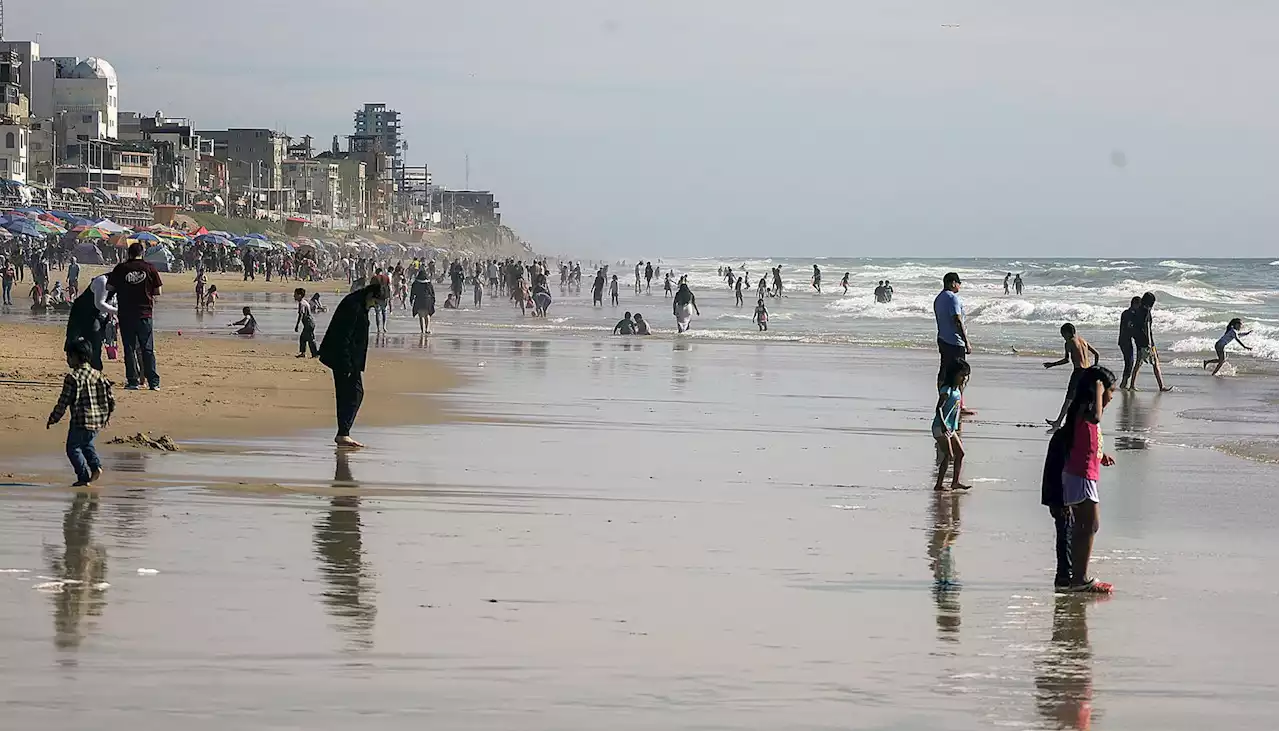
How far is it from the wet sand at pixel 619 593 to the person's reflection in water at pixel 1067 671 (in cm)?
2

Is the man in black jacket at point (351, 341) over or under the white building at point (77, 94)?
under

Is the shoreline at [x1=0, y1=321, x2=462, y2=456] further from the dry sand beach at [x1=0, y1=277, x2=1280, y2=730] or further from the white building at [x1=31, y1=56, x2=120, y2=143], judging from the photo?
the white building at [x1=31, y1=56, x2=120, y2=143]

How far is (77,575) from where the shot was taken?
7.69 m

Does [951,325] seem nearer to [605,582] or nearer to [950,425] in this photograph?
[950,425]

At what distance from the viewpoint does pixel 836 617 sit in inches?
297

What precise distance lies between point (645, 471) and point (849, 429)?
4.96 metres

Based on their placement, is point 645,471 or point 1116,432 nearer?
point 645,471

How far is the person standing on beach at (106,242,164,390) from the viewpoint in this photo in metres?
17.7

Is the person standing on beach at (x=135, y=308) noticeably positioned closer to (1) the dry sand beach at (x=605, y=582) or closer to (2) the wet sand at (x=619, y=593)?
(1) the dry sand beach at (x=605, y=582)

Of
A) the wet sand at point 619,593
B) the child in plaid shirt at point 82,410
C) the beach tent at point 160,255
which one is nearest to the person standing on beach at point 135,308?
the wet sand at point 619,593

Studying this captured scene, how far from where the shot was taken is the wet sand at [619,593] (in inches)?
231

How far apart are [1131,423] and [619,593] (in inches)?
510

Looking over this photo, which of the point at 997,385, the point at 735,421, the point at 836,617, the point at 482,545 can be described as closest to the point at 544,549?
the point at 482,545

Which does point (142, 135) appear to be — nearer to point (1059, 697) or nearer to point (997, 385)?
point (997, 385)
